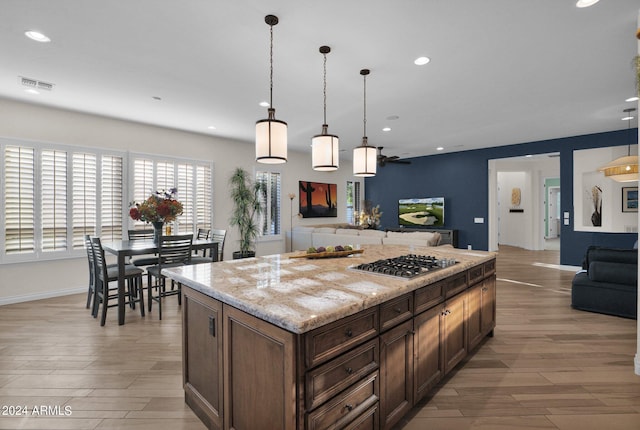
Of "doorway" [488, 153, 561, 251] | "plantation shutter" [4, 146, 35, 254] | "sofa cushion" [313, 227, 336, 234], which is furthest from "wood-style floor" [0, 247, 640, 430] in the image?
"doorway" [488, 153, 561, 251]

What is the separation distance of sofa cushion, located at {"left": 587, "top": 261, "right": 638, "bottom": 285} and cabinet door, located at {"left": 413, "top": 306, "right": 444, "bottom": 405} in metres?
3.14

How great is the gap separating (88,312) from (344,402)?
4067mm

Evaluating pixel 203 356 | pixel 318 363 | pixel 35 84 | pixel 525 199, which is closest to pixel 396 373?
pixel 318 363

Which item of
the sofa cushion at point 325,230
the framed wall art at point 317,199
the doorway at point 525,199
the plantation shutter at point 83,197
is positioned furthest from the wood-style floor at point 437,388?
the doorway at point 525,199

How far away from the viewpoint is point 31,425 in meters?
1.95

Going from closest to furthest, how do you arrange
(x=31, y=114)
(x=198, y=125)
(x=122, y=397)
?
(x=122, y=397)
(x=31, y=114)
(x=198, y=125)

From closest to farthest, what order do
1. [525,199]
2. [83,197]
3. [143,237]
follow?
1. [83,197]
2. [143,237]
3. [525,199]

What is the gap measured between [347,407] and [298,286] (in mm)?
634

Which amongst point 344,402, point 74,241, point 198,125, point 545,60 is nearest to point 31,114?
point 74,241

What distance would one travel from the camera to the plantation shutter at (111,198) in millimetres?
5207

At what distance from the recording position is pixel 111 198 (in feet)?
17.3

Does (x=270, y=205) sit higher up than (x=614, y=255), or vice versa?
Answer: (x=270, y=205)

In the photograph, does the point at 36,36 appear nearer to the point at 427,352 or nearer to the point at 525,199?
the point at 427,352

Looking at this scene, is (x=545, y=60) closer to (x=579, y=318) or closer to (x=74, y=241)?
(x=579, y=318)
